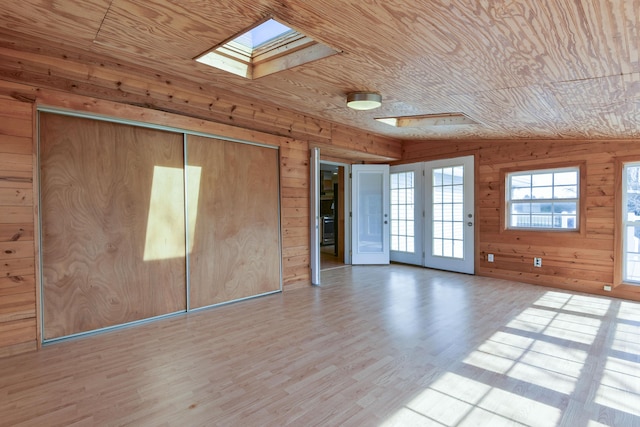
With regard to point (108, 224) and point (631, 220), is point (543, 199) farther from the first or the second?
point (108, 224)

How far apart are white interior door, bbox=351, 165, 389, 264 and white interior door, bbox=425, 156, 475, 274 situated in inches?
33.1

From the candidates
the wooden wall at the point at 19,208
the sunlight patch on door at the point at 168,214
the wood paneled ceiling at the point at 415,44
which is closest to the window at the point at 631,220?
the wood paneled ceiling at the point at 415,44

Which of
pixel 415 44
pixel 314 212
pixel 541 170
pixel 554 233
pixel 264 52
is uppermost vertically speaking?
pixel 264 52

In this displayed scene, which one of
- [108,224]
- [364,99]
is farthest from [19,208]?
[364,99]

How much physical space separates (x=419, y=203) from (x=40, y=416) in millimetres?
6023

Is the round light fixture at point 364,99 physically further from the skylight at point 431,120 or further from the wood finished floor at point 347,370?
the wood finished floor at point 347,370

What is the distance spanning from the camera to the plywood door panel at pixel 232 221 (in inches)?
150

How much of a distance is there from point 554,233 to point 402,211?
2682mm

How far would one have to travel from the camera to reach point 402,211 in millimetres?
6781

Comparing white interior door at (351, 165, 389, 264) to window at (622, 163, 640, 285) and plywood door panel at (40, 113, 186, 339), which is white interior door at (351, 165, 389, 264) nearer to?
window at (622, 163, 640, 285)

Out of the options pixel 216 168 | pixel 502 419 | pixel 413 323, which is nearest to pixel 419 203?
pixel 413 323

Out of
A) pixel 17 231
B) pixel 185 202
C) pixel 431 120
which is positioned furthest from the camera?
pixel 431 120

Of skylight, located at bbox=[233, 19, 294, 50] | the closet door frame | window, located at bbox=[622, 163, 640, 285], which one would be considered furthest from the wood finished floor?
skylight, located at bbox=[233, 19, 294, 50]

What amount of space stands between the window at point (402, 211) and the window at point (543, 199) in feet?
5.93
